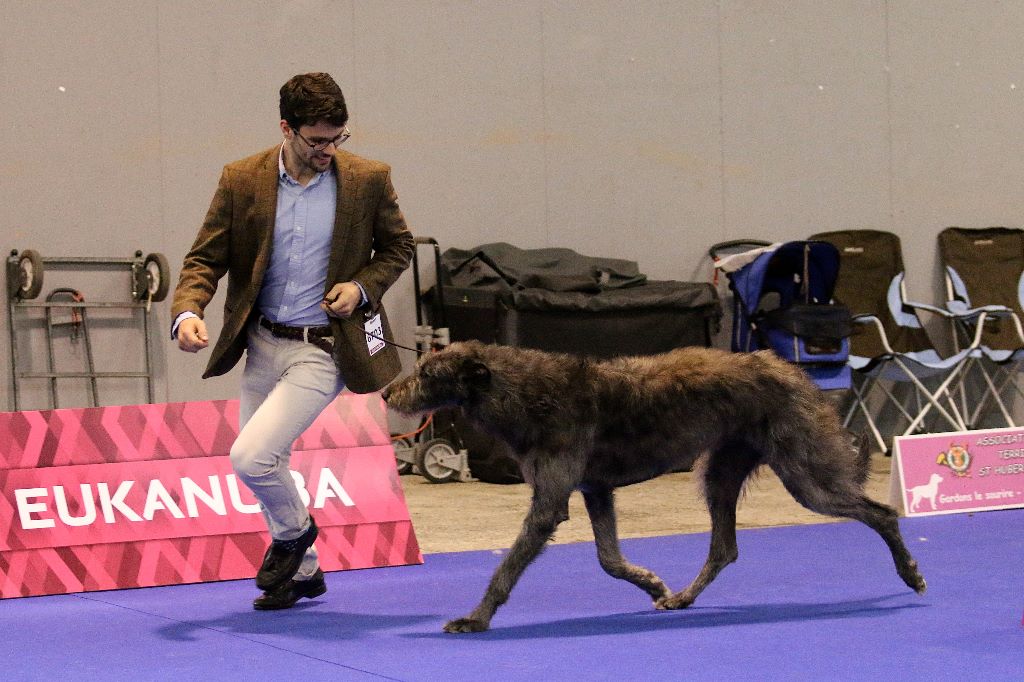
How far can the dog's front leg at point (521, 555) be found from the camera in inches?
146

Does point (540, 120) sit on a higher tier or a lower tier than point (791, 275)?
higher

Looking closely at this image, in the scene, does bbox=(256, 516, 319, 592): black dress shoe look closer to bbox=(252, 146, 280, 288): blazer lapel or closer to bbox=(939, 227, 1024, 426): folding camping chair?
bbox=(252, 146, 280, 288): blazer lapel

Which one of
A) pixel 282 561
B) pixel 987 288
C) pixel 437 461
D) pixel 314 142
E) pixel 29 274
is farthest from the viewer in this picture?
pixel 987 288

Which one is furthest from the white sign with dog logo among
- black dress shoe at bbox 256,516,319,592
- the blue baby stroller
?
the blue baby stroller

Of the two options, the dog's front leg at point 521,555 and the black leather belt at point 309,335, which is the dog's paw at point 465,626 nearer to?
the dog's front leg at point 521,555

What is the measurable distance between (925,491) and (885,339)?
2.81 metres

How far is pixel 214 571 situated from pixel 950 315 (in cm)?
584

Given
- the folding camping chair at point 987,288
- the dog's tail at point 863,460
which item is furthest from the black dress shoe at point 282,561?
the folding camping chair at point 987,288

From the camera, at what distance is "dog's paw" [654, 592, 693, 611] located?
4.05 metres

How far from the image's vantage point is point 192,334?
3.80 metres

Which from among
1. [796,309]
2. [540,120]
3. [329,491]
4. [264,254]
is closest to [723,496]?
[264,254]

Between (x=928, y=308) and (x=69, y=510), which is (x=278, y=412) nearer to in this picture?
(x=69, y=510)

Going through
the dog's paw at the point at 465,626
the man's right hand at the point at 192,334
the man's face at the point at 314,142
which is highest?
the man's face at the point at 314,142

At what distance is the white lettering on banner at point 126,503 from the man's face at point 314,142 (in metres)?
1.46
